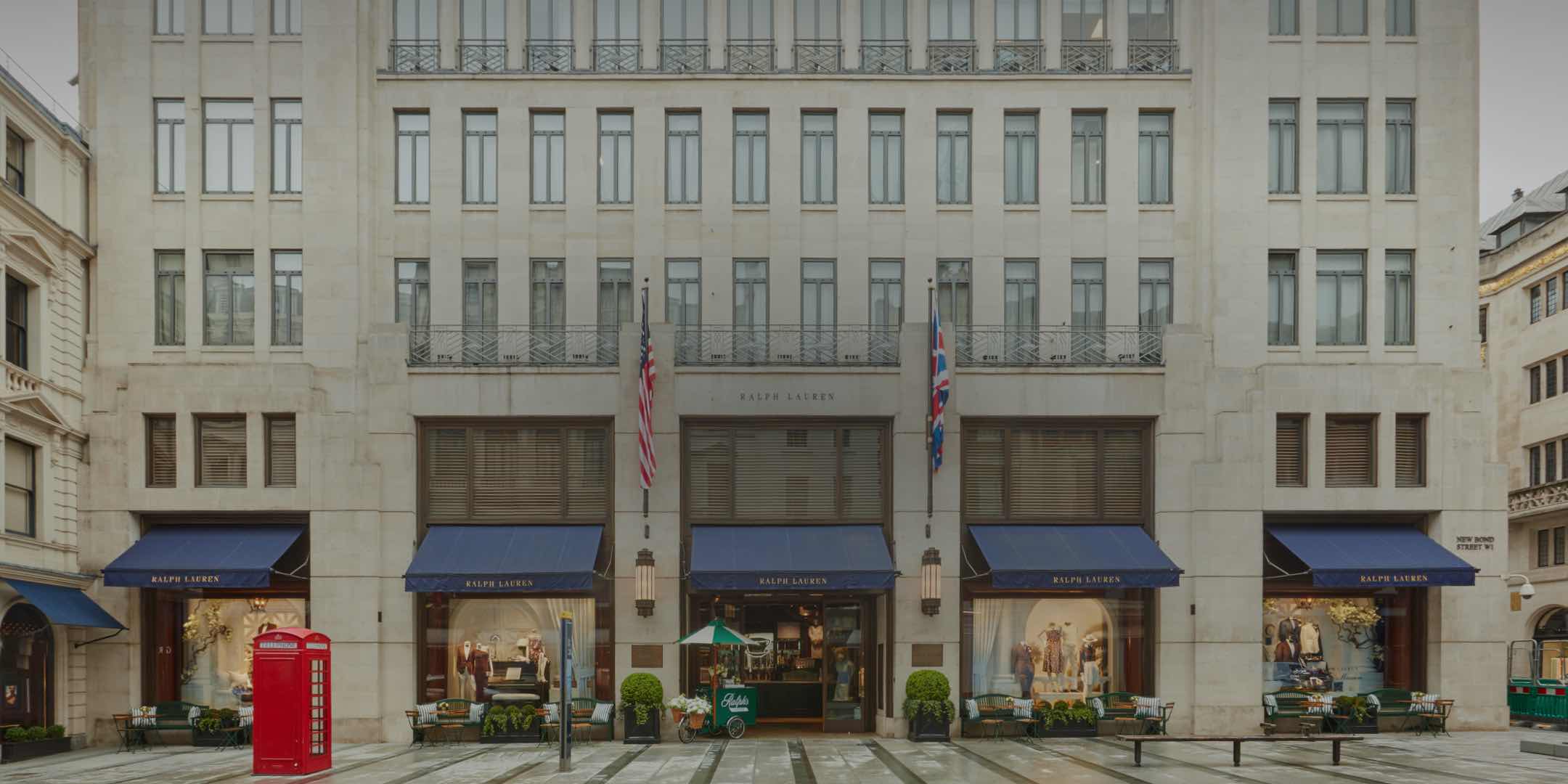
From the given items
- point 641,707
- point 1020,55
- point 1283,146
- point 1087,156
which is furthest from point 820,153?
point 641,707

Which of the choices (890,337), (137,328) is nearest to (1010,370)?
(890,337)

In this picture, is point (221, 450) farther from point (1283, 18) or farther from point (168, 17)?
point (1283, 18)

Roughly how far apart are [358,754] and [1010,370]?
657 inches

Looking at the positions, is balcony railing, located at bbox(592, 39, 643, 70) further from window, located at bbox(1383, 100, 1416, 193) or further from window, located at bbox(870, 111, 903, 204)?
window, located at bbox(1383, 100, 1416, 193)

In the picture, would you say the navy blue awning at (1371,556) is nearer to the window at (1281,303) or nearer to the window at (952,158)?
the window at (1281,303)

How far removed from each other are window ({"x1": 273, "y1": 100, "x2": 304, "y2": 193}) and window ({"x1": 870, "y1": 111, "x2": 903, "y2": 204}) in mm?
14041

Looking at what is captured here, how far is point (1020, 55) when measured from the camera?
97.8ft

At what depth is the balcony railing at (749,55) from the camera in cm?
2964

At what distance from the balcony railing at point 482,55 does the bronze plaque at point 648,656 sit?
47.4ft

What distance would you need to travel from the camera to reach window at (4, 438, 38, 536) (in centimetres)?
2533

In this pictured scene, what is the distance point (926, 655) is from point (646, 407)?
8.63m

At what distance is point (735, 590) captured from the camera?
2805cm

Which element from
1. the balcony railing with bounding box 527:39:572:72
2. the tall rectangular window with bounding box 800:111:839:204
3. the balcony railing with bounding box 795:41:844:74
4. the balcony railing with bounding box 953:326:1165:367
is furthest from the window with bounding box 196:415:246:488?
the balcony railing with bounding box 953:326:1165:367

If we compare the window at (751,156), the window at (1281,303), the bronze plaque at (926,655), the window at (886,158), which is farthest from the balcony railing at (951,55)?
the bronze plaque at (926,655)
